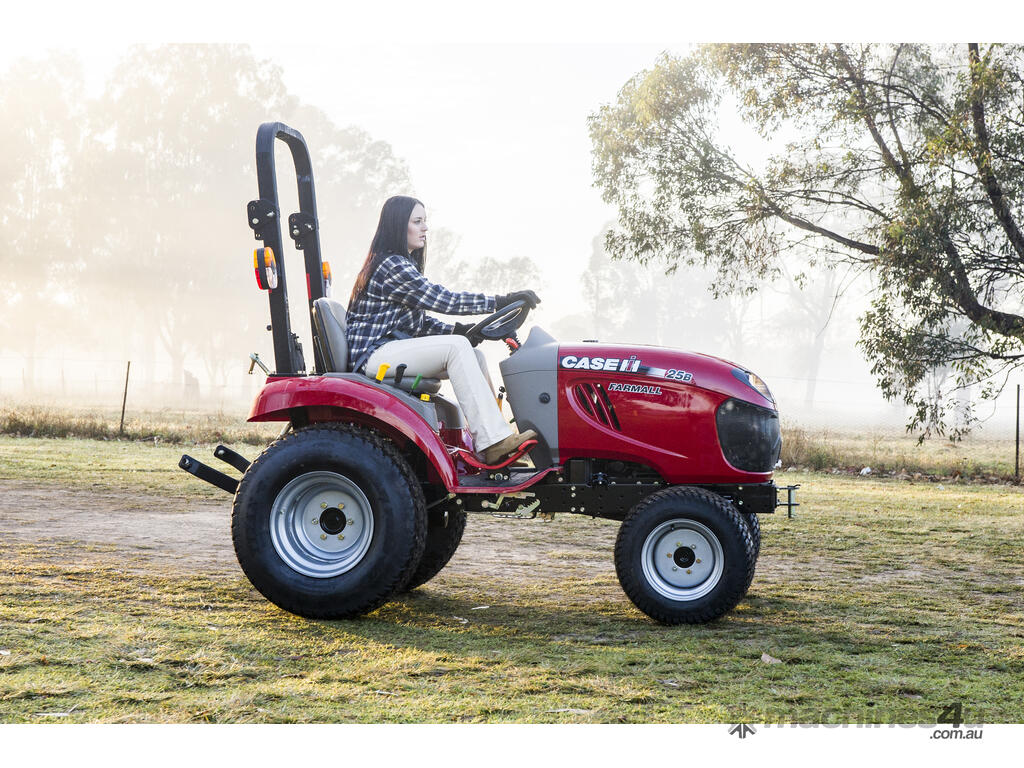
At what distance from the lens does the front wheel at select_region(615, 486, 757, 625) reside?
15.6 ft

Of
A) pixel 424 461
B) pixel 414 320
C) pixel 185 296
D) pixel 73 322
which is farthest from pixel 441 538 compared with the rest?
pixel 73 322

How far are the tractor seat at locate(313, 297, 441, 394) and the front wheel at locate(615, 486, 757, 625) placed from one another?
1351mm

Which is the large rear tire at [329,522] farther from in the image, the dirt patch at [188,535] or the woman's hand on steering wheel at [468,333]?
the dirt patch at [188,535]

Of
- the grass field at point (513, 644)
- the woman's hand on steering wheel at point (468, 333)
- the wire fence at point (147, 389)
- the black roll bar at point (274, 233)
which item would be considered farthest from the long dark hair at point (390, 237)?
the wire fence at point (147, 389)

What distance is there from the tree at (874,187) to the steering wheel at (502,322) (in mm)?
9016

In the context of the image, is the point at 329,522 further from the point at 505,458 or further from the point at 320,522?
the point at 505,458

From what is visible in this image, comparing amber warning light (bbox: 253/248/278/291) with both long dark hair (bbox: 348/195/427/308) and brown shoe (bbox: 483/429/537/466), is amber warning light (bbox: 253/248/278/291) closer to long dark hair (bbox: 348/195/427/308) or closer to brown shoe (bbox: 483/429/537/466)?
long dark hair (bbox: 348/195/427/308)

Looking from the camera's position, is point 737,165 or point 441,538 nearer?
point 441,538

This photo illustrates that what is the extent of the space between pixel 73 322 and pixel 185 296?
6.95 metres

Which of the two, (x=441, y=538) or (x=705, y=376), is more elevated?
(x=705, y=376)

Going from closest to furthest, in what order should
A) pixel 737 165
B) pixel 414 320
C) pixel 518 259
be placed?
1. pixel 414 320
2. pixel 737 165
3. pixel 518 259

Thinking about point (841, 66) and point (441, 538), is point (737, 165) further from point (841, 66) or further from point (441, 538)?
point (441, 538)

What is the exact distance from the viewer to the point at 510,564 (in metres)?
6.81

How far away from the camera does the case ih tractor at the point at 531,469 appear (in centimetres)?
480
